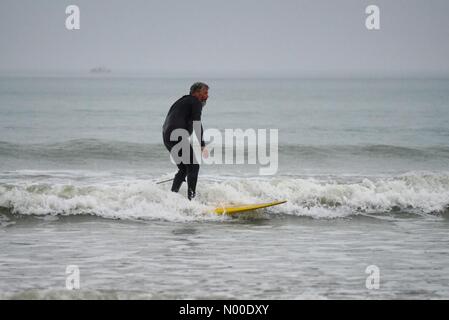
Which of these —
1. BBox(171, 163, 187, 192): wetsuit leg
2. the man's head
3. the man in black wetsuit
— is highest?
the man's head

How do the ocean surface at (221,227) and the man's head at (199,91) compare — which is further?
the man's head at (199,91)

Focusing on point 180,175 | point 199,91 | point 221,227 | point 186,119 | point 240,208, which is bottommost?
point 221,227

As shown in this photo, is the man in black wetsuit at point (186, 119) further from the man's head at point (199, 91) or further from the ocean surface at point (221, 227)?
the ocean surface at point (221, 227)

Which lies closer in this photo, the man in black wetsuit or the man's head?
the man in black wetsuit

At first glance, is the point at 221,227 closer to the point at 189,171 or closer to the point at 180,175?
the point at 189,171

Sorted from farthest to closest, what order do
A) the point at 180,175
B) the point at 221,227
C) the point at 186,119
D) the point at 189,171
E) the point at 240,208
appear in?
the point at 240,208
the point at 180,175
the point at 189,171
the point at 186,119
the point at 221,227

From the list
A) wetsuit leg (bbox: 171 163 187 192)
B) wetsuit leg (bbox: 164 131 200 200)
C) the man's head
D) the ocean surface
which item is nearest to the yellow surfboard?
the ocean surface

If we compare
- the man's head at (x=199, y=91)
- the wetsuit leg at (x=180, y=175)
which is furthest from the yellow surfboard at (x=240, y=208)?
the man's head at (x=199, y=91)

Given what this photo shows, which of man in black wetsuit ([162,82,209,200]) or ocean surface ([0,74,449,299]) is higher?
man in black wetsuit ([162,82,209,200])

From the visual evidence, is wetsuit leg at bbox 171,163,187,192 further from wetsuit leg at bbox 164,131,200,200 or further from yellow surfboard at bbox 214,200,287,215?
yellow surfboard at bbox 214,200,287,215

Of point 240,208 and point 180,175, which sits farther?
point 240,208

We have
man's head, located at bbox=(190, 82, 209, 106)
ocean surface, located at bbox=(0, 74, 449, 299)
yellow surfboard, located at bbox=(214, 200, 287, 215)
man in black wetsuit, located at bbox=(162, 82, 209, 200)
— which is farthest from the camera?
yellow surfboard, located at bbox=(214, 200, 287, 215)

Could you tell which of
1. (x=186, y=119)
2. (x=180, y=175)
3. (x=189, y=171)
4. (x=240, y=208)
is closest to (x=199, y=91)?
(x=186, y=119)
